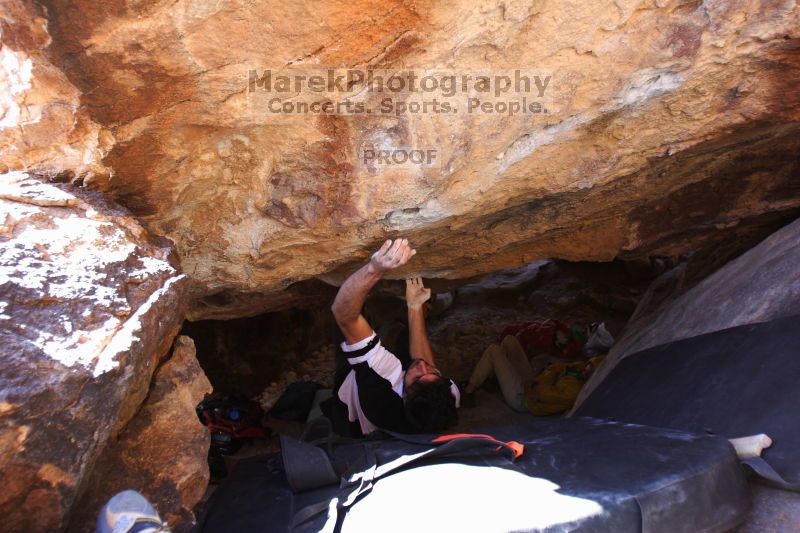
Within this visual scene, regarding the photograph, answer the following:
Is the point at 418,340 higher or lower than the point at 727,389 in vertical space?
lower

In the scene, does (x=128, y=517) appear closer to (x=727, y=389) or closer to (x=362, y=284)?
(x=362, y=284)

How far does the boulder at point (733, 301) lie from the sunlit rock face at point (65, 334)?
1761mm

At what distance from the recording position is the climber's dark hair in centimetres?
242

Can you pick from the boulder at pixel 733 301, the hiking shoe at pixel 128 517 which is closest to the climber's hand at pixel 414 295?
the boulder at pixel 733 301

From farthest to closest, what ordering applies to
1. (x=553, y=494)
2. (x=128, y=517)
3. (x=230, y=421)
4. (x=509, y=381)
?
(x=509, y=381) → (x=230, y=421) → (x=553, y=494) → (x=128, y=517)

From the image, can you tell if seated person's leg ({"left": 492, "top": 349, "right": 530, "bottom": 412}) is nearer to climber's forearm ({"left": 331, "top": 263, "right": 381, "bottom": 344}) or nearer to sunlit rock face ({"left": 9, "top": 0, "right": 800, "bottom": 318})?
climber's forearm ({"left": 331, "top": 263, "right": 381, "bottom": 344})

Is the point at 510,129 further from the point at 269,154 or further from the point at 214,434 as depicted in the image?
the point at 214,434

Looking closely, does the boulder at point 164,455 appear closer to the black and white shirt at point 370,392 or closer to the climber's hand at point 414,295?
the black and white shirt at point 370,392

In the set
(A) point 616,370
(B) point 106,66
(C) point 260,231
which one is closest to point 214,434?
(C) point 260,231

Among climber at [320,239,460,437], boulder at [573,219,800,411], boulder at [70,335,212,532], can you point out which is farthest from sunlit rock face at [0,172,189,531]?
boulder at [573,219,800,411]

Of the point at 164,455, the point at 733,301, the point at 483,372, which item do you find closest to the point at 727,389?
the point at 733,301

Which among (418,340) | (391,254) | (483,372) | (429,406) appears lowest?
(483,372)

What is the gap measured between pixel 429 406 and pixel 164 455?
49.8 inches

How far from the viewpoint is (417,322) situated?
2.74 m
